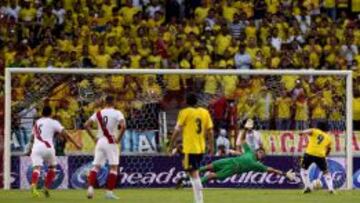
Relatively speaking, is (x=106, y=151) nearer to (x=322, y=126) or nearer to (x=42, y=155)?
(x=42, y=155)

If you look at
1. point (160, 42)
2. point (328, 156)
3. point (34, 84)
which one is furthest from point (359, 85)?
point (34, 84)

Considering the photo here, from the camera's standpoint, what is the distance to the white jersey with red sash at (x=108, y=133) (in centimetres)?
2339

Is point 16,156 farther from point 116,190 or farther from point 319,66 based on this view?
point 319,66

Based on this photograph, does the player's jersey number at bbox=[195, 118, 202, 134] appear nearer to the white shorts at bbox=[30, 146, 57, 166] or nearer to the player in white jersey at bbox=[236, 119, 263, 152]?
the white shorts at bbox=[30, 146, 57, 166]

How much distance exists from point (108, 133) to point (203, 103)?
17.4 ft

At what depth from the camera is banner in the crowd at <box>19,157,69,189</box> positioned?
27.0m

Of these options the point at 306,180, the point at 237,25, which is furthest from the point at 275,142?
the point at 237,25

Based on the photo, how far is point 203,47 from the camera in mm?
32656

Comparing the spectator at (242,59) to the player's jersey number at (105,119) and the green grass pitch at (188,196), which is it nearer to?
the green grass pitch at (188,196)

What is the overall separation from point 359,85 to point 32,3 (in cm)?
984

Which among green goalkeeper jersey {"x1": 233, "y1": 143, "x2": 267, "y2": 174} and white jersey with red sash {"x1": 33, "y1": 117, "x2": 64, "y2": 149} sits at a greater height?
white jersey with red sash {"x1": 33, "y1": 117, "x2": 64, "y2": 149}

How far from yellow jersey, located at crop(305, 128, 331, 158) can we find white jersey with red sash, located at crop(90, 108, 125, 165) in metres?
4.86

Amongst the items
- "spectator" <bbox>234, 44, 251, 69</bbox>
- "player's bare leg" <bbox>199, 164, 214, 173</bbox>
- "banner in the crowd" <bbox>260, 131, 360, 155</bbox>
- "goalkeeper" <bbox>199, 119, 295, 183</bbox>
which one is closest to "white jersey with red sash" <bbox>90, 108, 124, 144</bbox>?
"goalkeeper" <bbox>199, 119, 295, 183</bbox>

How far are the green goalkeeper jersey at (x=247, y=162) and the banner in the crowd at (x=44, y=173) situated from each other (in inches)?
154
